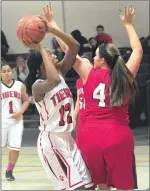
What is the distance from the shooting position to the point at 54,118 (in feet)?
16.6

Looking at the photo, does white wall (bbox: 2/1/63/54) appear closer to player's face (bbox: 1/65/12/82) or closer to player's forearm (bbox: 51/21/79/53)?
player's face (bbox: 1/65/12/82)

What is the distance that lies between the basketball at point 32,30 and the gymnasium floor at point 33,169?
331cm

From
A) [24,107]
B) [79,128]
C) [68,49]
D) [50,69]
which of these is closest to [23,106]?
[24,107]

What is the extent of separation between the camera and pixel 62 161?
5.10m

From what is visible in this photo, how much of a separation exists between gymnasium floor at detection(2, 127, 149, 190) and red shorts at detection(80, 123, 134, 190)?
242cm

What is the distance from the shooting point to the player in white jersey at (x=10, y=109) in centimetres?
870

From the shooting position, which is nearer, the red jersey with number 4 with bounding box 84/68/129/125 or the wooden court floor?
the red jersey with number 4 with bounding box 84/68/129/125

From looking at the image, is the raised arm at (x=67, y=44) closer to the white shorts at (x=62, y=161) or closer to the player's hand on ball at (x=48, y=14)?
the player's hand on ball at (x=48, y=14)

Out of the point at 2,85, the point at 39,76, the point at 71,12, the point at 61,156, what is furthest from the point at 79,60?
the point at 71,12

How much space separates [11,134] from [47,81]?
389 centimetres

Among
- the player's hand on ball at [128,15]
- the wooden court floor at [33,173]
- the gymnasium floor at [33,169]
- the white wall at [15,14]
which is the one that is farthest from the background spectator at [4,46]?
the player's hand on ball at [128,15]

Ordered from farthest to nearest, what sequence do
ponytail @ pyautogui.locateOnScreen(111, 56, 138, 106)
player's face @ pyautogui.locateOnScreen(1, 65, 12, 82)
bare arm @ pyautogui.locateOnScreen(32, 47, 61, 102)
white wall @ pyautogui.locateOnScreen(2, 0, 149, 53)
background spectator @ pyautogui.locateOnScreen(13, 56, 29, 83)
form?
1. white wall @ pyautogui.locateOnScreen(2, 0, 149, 53)
2. background spectator @ pyautogui.locateOnScreen(13, 56, 29, 83)
3. player's face @ pyautogui.locateOnScreen(1, 65, 12, 82)
4. ponytail @ pyautogui.locateOnScreen(111, 56, 138, 106)
5. bare arm @ pyautogui.locateOnScreen(32, 47, 61, 102)

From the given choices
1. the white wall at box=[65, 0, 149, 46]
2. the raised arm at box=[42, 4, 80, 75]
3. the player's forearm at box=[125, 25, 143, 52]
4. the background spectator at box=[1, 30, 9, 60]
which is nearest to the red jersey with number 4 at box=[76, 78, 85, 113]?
the raised arm at box=[42, 4, 80, 75]

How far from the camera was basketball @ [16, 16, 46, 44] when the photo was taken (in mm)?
5066
